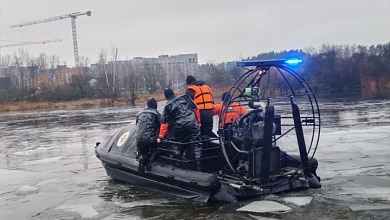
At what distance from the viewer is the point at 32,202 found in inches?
369

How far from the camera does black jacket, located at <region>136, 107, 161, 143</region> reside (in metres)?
9.35

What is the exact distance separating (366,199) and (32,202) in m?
5.92

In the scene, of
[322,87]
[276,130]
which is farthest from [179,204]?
[322,87]

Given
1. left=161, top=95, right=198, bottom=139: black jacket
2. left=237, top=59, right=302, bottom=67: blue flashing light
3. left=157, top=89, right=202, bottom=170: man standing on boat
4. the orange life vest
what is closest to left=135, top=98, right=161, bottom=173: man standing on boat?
left=157, top=89, right=202, bottom=170: man standing on boat

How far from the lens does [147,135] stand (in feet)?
30.7

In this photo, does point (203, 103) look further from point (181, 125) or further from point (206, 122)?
point (181, 125)

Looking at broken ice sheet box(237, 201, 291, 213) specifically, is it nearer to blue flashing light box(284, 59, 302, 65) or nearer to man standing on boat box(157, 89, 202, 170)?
man standing on boat box(157, 89, 202, 170)

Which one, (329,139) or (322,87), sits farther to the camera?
(322,87)

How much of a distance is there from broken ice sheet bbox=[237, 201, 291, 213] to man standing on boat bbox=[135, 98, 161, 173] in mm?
2315

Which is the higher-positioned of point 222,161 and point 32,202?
point 222,161

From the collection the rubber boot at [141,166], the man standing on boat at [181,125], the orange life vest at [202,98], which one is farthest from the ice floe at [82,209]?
the orange life vest at [202,98]

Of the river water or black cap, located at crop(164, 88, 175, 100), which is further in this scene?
black cap, located at crop(164, 88, 175, 100)

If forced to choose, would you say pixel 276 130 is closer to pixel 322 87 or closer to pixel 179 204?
pixel 179 204

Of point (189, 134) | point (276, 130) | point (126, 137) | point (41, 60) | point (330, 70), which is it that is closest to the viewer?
point (276, 130)
